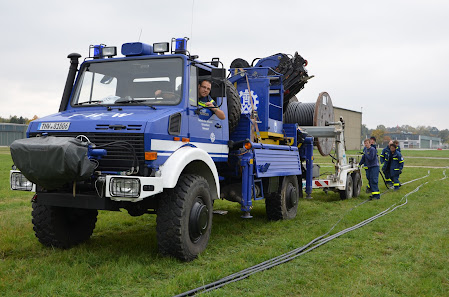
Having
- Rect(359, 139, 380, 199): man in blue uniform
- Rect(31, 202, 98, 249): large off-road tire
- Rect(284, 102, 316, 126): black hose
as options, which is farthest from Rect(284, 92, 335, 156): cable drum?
Rect(31, 202, 98, 249): large off-road tire

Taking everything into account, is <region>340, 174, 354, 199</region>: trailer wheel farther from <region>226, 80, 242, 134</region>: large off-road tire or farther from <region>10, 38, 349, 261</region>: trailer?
<region>226, 80, 242, 134</region>: large off-road tire

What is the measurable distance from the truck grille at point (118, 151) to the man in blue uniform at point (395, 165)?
12179 millimetres

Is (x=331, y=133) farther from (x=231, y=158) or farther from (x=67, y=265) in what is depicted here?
(x=67, y=265)

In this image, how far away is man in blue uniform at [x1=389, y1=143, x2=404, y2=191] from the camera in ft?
50.2

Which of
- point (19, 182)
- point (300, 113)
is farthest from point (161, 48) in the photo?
point (300, 113)

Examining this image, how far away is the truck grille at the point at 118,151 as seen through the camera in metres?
5.30

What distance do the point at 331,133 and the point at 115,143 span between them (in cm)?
796

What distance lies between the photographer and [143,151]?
5270 millimetres

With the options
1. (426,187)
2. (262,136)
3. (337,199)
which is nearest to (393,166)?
(426,187)

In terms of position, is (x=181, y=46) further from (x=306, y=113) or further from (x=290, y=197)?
(x=306, y=113)

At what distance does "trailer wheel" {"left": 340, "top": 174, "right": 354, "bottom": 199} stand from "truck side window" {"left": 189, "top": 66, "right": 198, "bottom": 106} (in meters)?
7.90

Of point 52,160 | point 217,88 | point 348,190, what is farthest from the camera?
point 348,190

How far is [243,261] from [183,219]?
989mm

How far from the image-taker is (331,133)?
12.1m
